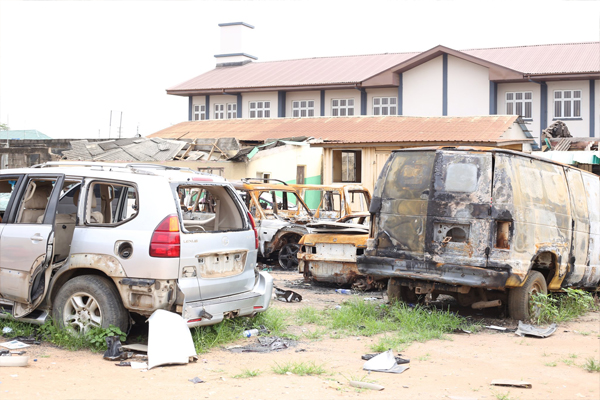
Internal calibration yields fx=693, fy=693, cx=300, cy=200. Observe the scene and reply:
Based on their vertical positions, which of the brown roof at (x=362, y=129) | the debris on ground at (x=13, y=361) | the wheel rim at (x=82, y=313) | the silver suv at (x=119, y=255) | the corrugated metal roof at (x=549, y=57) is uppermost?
the corrugated metal roof at (x=549, y=57)

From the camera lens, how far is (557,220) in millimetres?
8820

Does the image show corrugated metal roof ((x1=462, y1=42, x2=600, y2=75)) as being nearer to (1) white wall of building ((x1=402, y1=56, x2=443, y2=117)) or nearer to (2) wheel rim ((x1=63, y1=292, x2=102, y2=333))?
(1) white wall of building ((x1=402, y1=56, x2=443, y2=117))

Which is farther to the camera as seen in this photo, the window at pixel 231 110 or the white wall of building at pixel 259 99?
the window at pixel 231 110

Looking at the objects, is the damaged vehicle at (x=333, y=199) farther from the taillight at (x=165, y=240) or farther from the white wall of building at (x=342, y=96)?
the white wall of building at (x=342, y=96)

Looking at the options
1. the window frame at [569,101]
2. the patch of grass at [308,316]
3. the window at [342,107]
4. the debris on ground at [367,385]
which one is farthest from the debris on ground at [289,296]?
the window at [342,107]

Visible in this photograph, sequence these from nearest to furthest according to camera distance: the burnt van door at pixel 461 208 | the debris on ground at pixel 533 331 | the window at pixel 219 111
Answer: the debris on ground at pixel 533 331 < the burnt van door at pixel 461 208 < the window at pixel 219 111

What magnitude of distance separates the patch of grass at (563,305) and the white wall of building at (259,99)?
29115 mm

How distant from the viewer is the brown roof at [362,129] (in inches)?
964

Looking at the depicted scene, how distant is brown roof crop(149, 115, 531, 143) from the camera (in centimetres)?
2448

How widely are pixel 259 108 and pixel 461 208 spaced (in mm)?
31490

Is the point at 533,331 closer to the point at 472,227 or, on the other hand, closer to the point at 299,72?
the point at 472,227

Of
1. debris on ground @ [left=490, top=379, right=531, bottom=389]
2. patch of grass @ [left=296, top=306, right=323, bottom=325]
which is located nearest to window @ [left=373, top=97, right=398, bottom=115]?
patch of grass @ [left=296, top=306, right=323, bottom=325]

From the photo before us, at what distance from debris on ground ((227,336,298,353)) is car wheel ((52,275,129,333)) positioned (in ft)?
3.78

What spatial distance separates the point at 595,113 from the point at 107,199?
A: 2830cm
